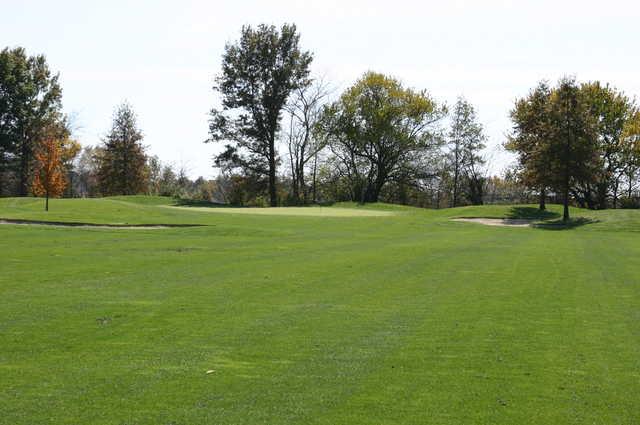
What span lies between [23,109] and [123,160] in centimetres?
1543

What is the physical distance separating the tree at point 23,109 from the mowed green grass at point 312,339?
2242 inches

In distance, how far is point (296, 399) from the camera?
21.1 feet

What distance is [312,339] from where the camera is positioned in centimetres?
891

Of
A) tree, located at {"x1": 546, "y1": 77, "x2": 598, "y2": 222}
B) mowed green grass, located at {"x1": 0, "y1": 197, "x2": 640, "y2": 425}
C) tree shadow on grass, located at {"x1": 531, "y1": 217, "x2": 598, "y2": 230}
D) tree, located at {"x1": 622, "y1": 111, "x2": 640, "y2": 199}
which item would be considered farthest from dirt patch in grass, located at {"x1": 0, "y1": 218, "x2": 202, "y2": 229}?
tree, located at {"x1": 622, "y1": 111, "x2": 640, "y2": 199}

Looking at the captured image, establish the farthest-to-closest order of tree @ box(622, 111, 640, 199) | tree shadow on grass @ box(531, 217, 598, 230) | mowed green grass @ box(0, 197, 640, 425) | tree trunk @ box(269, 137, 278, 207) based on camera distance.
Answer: tree trunk @ box(269, 137, 278, 207) → tree @ box(622, 111, 640, 199) → tree shadow on grass @ box(531, 217, 598, 230) → mowed green grass @ box(0, 197, 640, 425)

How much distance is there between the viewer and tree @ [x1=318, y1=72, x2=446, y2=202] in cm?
6762

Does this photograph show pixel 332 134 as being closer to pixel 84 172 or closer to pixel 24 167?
pixel 24 167

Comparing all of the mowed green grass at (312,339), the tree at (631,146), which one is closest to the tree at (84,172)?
the tree at (631,146)

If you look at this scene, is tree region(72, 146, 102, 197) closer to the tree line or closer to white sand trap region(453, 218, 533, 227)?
the tree line

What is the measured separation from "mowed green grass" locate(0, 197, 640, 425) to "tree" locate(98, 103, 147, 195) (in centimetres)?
6580

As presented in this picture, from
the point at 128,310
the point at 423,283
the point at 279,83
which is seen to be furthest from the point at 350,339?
the point at 279,83

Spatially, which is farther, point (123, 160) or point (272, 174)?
point (123, 160)

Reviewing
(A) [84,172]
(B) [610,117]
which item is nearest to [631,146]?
(B) [610,117]

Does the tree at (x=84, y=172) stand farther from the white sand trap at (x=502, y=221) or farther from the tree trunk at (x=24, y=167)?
the white sand trap at (x=502, y=221)
